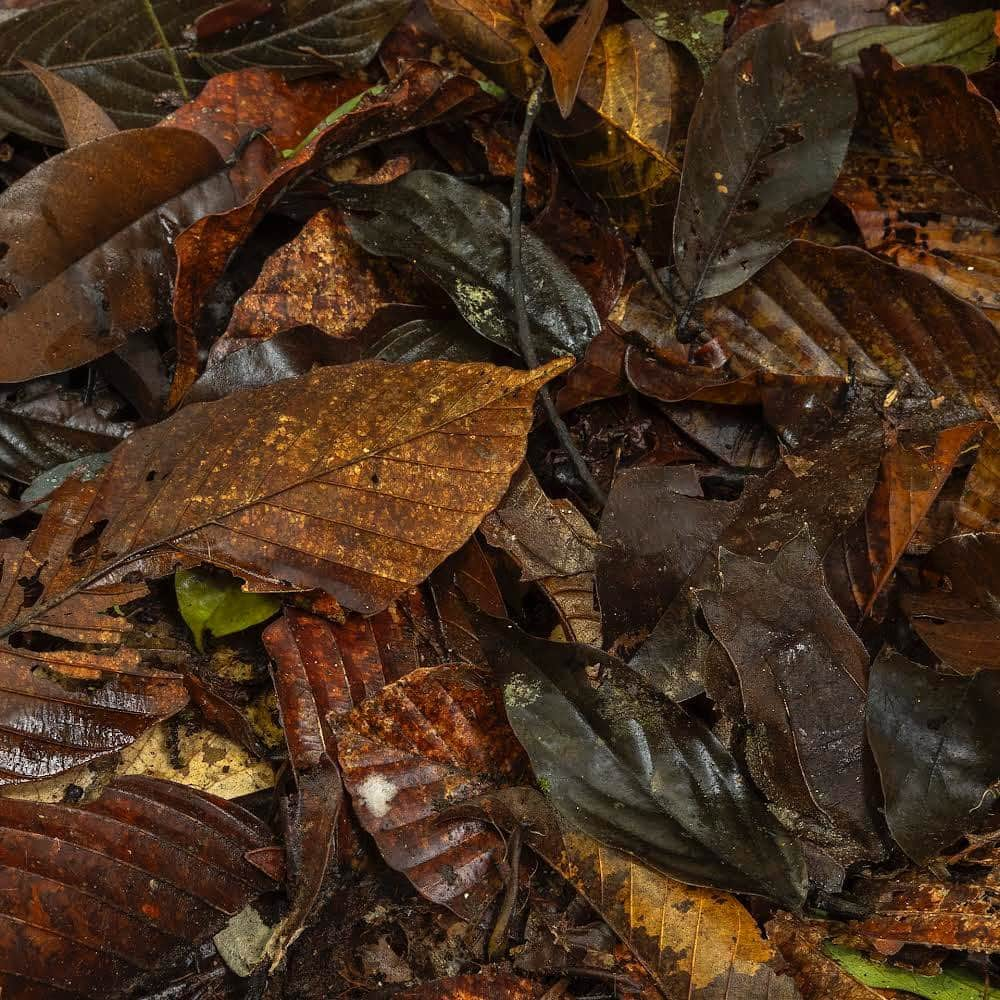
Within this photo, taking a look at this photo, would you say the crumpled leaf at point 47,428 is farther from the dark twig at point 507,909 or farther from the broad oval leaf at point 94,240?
the dark twig at point 507,909

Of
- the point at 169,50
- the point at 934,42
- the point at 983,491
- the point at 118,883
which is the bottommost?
the point at 983,491

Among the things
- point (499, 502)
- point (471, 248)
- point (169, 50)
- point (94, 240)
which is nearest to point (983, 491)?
point (499, 502)

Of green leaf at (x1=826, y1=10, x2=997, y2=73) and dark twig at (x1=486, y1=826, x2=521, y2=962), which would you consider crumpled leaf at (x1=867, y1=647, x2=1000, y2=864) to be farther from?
green leaf at (x1=826, y1=10, x2=997, y2=73)

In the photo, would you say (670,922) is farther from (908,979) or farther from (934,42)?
(934,42)

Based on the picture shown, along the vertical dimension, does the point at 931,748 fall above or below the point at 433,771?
below

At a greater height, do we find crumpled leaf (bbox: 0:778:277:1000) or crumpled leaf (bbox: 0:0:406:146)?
crumpled leaf (bbox: 0:0:406:146)

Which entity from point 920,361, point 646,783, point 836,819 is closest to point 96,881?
point 646,783

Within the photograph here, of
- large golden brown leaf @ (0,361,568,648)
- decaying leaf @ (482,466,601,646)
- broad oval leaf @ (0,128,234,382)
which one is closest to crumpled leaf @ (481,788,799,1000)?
decaying leaf @ (482,466,601,646)
